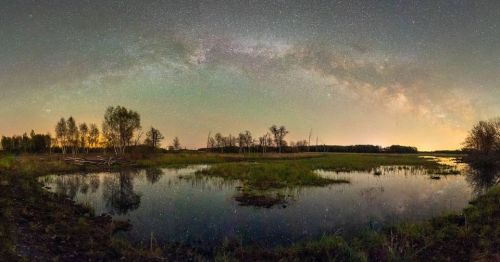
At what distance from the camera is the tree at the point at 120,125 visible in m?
101

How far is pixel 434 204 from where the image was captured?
2608 cm

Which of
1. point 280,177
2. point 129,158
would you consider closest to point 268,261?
point 280,177

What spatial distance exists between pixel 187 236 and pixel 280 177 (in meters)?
23.3

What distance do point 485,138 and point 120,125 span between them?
11682 centimetres

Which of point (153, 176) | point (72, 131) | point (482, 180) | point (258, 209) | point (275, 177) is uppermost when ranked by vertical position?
point (72, 131)

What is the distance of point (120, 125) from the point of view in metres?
101

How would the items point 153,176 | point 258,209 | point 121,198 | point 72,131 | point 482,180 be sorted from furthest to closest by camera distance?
point 72,131 < point 153,176 < point 482,180 < point 121,198 < point 258,209

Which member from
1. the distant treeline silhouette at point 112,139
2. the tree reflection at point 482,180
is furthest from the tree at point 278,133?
the tree reflection at point 482,180

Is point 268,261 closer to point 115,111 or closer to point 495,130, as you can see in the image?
point 115,111

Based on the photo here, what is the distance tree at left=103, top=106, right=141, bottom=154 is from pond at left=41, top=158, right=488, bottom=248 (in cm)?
6937

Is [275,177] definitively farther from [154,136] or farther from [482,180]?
[154,136]

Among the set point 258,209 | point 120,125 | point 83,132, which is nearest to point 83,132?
point 83,132

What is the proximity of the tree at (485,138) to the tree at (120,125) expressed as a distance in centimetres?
A: 11086

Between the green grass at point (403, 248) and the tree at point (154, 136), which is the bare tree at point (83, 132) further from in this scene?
the green grass at point (403, 248)
